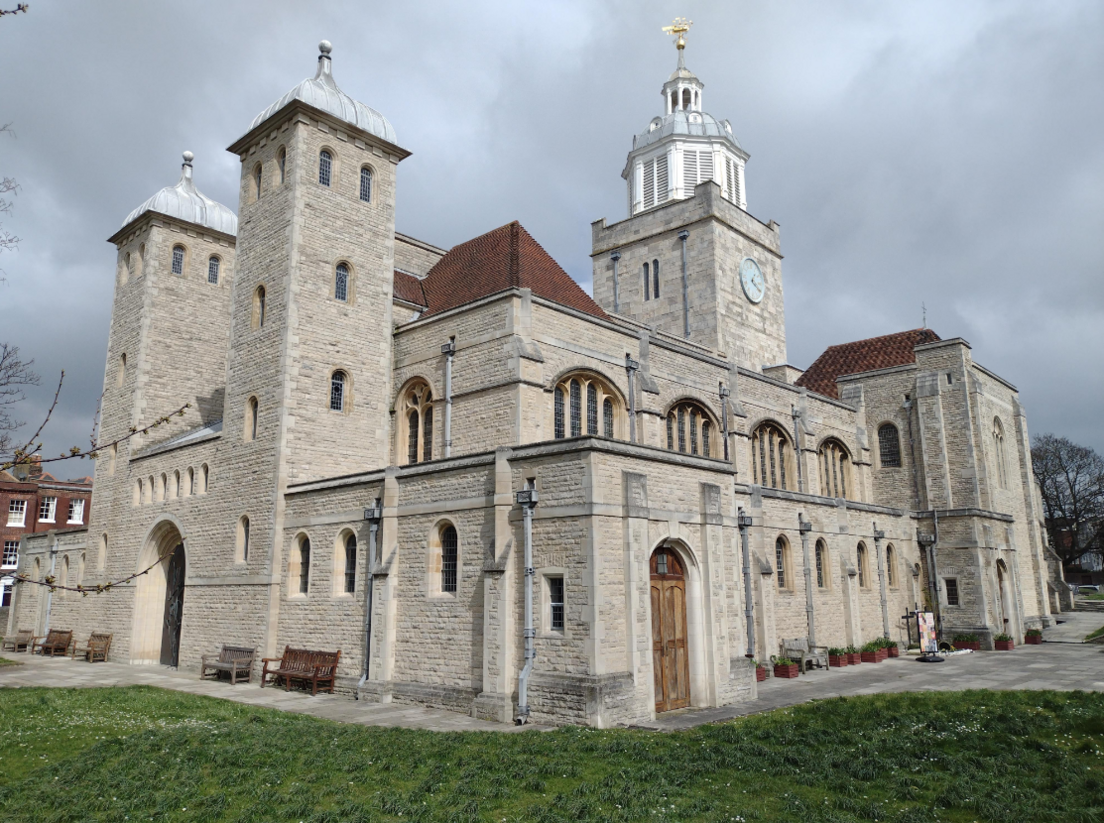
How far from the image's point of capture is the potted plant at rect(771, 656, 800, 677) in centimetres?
2180

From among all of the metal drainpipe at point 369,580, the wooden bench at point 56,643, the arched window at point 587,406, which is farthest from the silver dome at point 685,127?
the wooden bench at point 56,643

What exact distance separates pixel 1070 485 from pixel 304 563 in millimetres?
69268

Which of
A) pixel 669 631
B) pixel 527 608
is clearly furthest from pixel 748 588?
pixel 527 608

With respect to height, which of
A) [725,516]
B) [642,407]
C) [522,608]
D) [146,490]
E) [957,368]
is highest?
[957,368]

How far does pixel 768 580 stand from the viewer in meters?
22.7

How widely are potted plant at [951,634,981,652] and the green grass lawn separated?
16816 millimetres

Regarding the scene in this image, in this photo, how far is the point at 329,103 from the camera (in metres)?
24.3

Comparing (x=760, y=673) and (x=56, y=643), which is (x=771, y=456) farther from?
(x=56, y=643)

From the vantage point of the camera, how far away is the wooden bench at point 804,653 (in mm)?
22953

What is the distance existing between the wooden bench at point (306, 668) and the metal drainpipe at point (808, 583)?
14054mm

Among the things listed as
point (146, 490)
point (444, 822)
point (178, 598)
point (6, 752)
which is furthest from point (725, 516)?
point (146, 490)

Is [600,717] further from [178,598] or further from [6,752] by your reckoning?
[178,598]

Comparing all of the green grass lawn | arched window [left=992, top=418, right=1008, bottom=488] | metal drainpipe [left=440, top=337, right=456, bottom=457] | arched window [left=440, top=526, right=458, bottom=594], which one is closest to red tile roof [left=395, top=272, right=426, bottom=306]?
metal drainpipe [left=440, top=337, right=456, bottom=457]

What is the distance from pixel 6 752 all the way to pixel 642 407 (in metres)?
16.9
